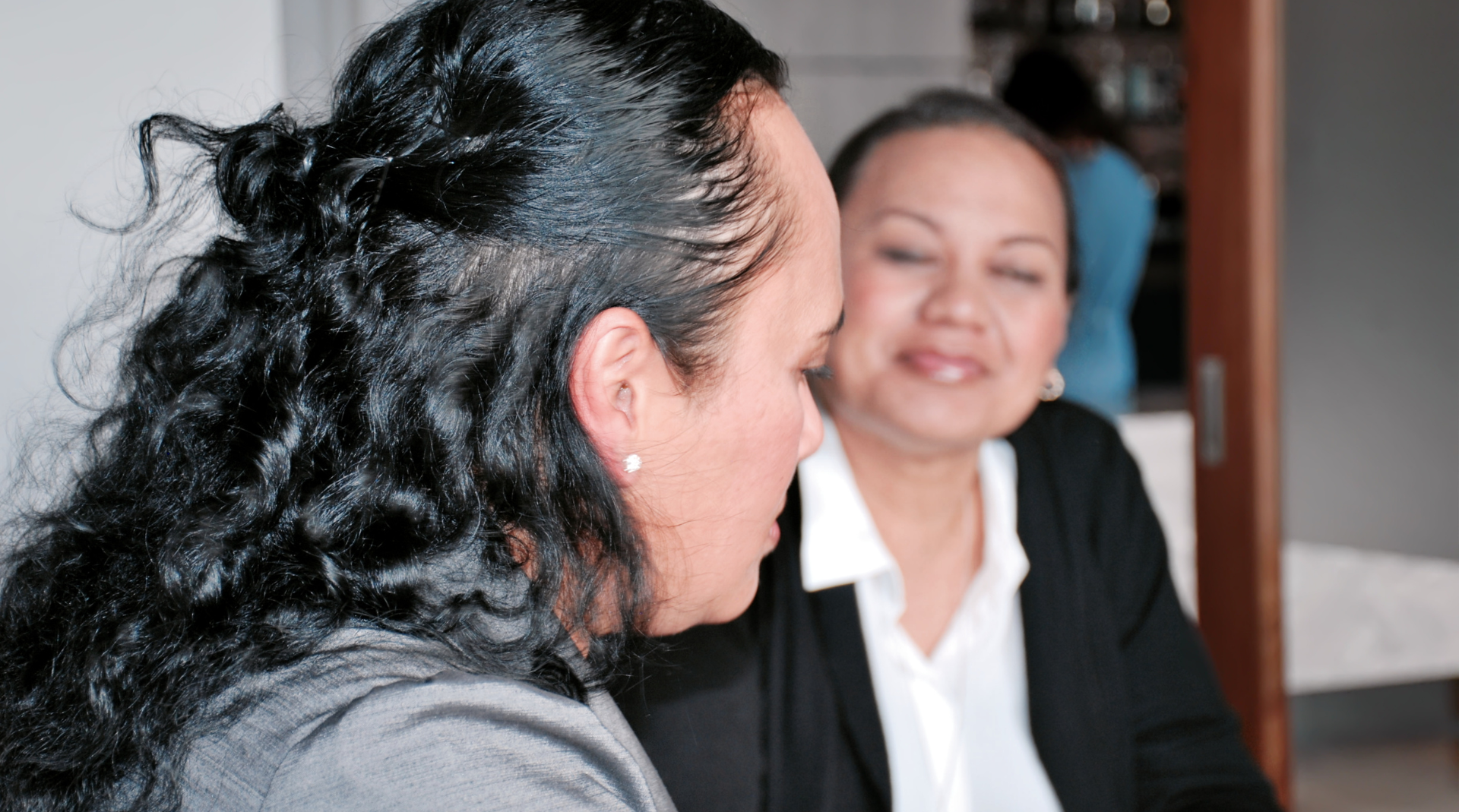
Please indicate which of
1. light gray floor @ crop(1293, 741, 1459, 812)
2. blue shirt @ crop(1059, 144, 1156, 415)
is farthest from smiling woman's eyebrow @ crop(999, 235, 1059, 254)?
light gray floor @ crop(1293, 741, 1459, 812)

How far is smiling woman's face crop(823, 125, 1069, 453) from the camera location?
4.27ft

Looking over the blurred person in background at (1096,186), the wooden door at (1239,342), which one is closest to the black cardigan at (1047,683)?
the wooden door at (1239,342)

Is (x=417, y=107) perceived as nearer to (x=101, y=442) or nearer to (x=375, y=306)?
(x=375, y=306)

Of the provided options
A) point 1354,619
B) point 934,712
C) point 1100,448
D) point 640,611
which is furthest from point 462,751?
point 1354,619

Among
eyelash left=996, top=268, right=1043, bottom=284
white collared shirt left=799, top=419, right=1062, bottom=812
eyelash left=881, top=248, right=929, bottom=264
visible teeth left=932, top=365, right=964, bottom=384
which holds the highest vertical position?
eyelash left=881, top=248, right=929, bottom=264

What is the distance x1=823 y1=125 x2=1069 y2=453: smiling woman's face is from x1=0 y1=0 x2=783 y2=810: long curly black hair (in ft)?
2.04

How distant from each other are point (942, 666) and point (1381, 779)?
76.9 inches

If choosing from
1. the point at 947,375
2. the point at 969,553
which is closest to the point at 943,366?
the point at 947,375

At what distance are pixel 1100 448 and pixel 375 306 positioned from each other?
1083 millimetres

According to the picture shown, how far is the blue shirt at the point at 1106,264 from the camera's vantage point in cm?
284

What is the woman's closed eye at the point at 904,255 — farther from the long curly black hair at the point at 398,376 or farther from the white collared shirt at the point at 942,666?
the long curly black hair at the point at 398,376

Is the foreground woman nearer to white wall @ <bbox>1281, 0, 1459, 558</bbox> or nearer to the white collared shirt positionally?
the white collared shirt

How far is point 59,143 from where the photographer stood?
1.28m

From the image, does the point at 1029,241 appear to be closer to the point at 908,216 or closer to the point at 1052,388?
the point at 908,216
